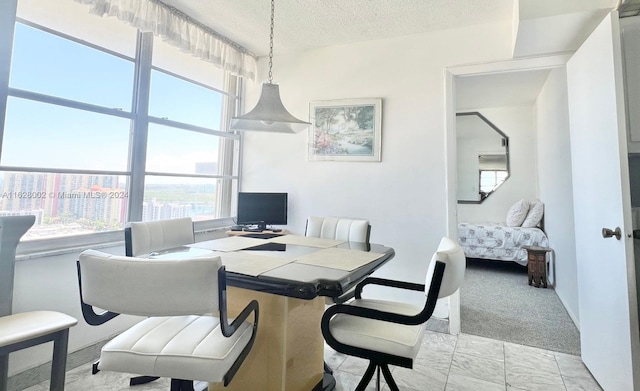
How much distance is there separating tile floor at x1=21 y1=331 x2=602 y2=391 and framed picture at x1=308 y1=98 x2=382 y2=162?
5.93ft

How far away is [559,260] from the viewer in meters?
3.42

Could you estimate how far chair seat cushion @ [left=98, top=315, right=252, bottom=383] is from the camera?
3.49 feet

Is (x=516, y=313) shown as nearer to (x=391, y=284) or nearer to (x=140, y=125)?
(x=391, y=284)

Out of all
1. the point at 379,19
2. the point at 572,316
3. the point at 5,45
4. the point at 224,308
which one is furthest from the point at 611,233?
the point at 5,45

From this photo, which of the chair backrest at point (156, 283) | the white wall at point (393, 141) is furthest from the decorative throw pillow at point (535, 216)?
the chair backrest at point (156, 283)

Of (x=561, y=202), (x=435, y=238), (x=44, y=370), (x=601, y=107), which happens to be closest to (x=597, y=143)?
(x=601, y=107)

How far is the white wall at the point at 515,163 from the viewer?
524 centimetres

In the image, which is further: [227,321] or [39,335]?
[39,335]

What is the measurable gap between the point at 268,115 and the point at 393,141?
5.12 ft

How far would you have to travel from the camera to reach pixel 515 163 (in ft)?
17.5

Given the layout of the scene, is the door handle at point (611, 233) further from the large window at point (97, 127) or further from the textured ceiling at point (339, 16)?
the large window at point (97, 127)

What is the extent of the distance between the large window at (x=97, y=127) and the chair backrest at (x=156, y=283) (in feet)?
4.53

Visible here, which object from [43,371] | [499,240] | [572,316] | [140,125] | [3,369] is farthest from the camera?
[499,240]

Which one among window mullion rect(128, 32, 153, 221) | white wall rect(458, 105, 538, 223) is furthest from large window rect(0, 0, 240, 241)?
white wall rect(458, 105, 538, 223)
